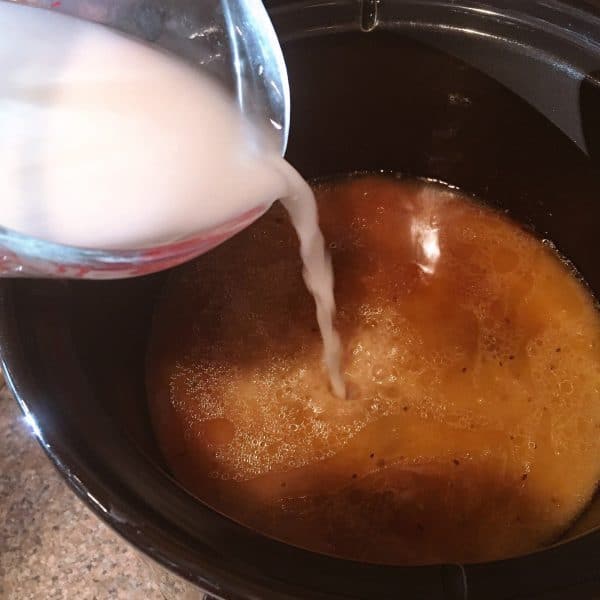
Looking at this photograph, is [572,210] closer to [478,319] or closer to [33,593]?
[478,319]

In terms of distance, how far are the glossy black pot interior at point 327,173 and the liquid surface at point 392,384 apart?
0.19 ft

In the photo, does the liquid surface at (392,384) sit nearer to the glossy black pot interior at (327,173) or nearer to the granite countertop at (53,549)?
the glossy black pot interior at (327,173)

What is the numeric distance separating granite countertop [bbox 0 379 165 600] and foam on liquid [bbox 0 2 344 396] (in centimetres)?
44

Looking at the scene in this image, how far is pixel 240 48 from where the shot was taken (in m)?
0.77

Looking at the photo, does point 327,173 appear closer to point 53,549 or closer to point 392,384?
point 392,384

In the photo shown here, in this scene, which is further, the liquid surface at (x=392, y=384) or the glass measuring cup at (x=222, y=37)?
the liquid surface at (x=392, y=384)

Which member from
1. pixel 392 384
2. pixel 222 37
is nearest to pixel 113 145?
pixel 222 37

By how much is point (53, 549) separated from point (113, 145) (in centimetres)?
57

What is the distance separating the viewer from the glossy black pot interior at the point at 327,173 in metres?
0.56

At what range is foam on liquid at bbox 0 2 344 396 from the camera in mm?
618

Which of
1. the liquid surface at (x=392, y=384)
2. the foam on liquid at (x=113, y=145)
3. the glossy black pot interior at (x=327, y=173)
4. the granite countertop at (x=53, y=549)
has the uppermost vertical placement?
the foam on liquid at (x=113, y=145)

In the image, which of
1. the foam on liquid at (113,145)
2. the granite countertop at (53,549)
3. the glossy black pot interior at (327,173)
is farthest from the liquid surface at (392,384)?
the foam on liquid at (113,145)

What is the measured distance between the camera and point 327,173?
3.83ft

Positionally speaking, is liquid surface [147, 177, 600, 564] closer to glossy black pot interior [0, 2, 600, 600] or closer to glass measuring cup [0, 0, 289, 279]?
glossy black pot interior [0, 2, 600, 600]
